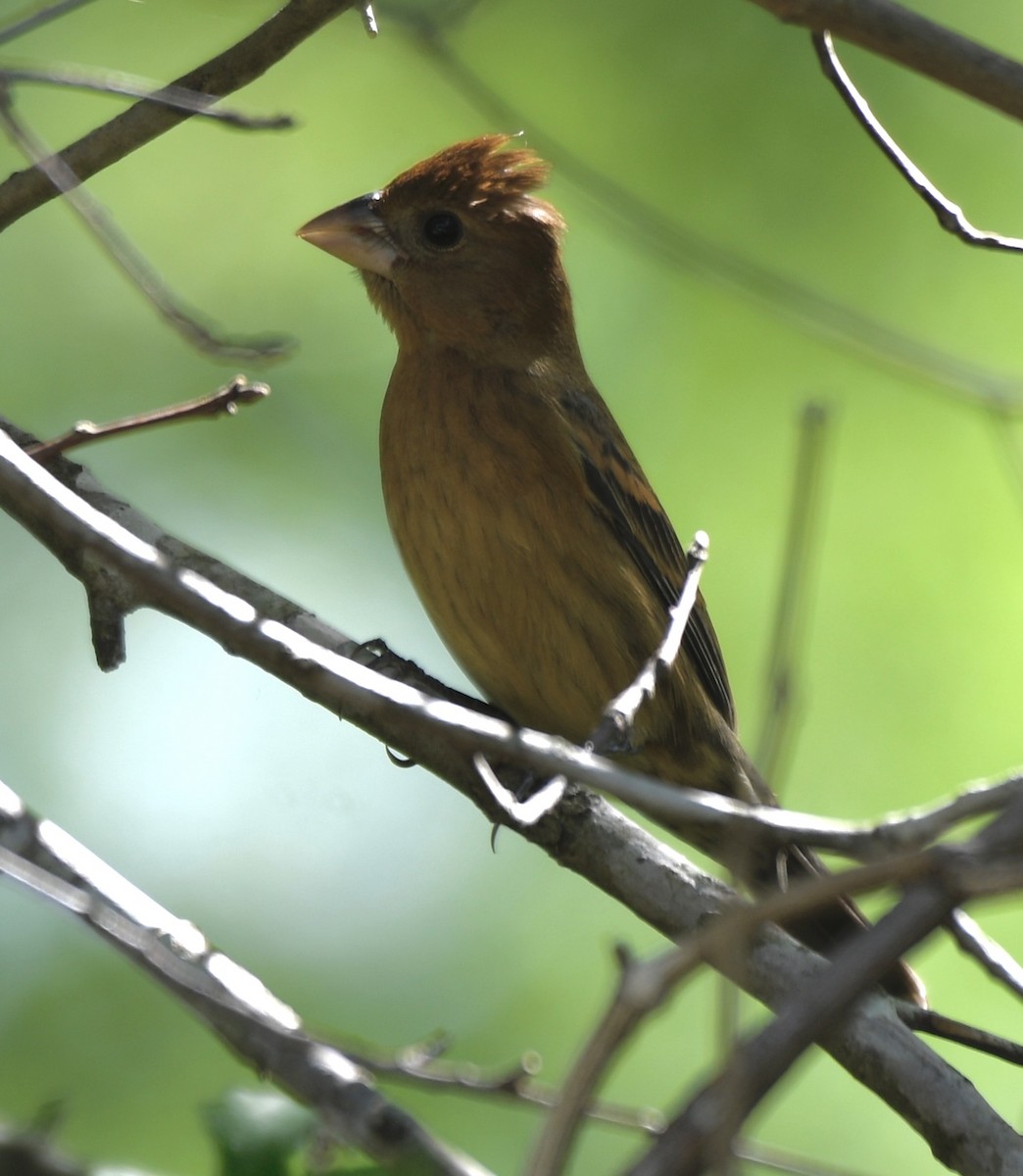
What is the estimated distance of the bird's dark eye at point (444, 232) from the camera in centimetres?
517

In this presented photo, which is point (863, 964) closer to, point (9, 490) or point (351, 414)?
point (9, 490)

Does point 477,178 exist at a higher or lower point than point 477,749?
lower

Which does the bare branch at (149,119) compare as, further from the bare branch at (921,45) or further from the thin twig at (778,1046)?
the thin twig at (778,1046)

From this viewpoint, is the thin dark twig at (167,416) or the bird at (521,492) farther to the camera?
the bird at (521,492)

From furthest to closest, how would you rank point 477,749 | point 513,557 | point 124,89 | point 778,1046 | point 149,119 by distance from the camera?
point 513,557
point 149,119
point 124,89
point 477,749
point 778,1046

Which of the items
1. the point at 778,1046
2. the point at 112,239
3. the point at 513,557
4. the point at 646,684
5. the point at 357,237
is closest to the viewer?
the point at 778,1046

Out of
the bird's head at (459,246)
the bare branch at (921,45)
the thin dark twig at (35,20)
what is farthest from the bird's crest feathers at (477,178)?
the bare branch at (921,45)

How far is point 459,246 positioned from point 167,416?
7.13ft

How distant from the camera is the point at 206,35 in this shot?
870cm

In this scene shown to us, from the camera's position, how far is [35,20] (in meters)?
2.89

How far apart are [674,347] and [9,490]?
19.5ft

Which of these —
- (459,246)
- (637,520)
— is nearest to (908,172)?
(637,520)

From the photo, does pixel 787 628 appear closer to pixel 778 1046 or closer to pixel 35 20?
pixel 778 1046

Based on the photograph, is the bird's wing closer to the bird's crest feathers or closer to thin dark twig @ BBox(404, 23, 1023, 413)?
thin dark twig @ BBox(404, 23, 1023, 413)
